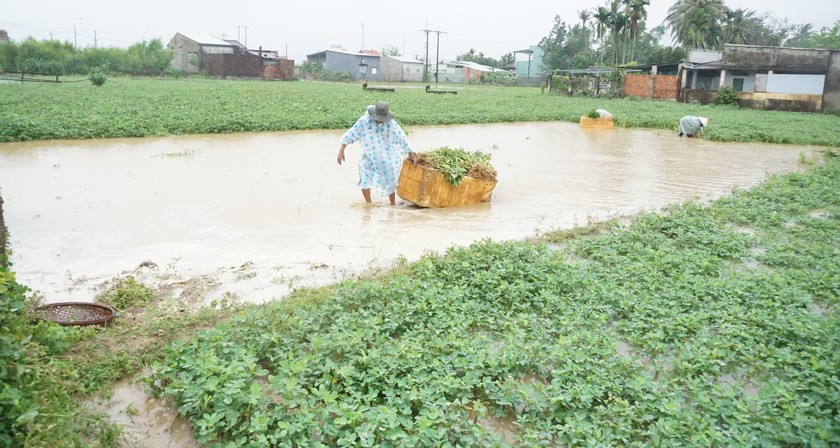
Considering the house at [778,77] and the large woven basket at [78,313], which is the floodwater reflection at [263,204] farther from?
the house at [778,77]

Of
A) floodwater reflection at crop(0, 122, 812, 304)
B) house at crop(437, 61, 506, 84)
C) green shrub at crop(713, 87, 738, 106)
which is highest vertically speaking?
house at crop(437, 61, 506, 84)

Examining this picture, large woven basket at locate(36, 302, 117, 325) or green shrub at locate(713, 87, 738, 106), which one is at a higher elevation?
green shrub at locate(713, 87, 738, 106)

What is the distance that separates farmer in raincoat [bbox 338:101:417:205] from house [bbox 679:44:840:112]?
96.8 feet

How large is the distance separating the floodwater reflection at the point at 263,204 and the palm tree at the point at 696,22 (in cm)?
3950

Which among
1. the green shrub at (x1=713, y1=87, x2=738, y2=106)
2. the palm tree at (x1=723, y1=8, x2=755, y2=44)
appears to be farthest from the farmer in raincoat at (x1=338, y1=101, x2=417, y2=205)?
the palm tree at (x1=723, y1=8, x2=755, y2=44)

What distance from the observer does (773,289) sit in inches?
208

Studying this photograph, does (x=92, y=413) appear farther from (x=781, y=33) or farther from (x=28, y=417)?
(x=781, y=33)

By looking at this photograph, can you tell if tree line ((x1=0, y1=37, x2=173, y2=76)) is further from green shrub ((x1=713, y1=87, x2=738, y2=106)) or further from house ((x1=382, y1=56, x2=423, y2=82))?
green shrub ((x1=713, y1=87, x2=738, y2=106))

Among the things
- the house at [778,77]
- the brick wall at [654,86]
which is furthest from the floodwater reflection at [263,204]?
the brick wall at [654,86]

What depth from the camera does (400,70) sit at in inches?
2744

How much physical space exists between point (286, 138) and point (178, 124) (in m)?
2.92

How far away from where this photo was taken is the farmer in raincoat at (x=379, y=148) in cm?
868

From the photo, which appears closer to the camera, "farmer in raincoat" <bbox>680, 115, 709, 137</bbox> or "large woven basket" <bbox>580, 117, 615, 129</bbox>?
"farmer in raincoat" <bbox>680, 115, 709, 137</bbox>

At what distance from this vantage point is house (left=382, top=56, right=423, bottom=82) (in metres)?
67.8
